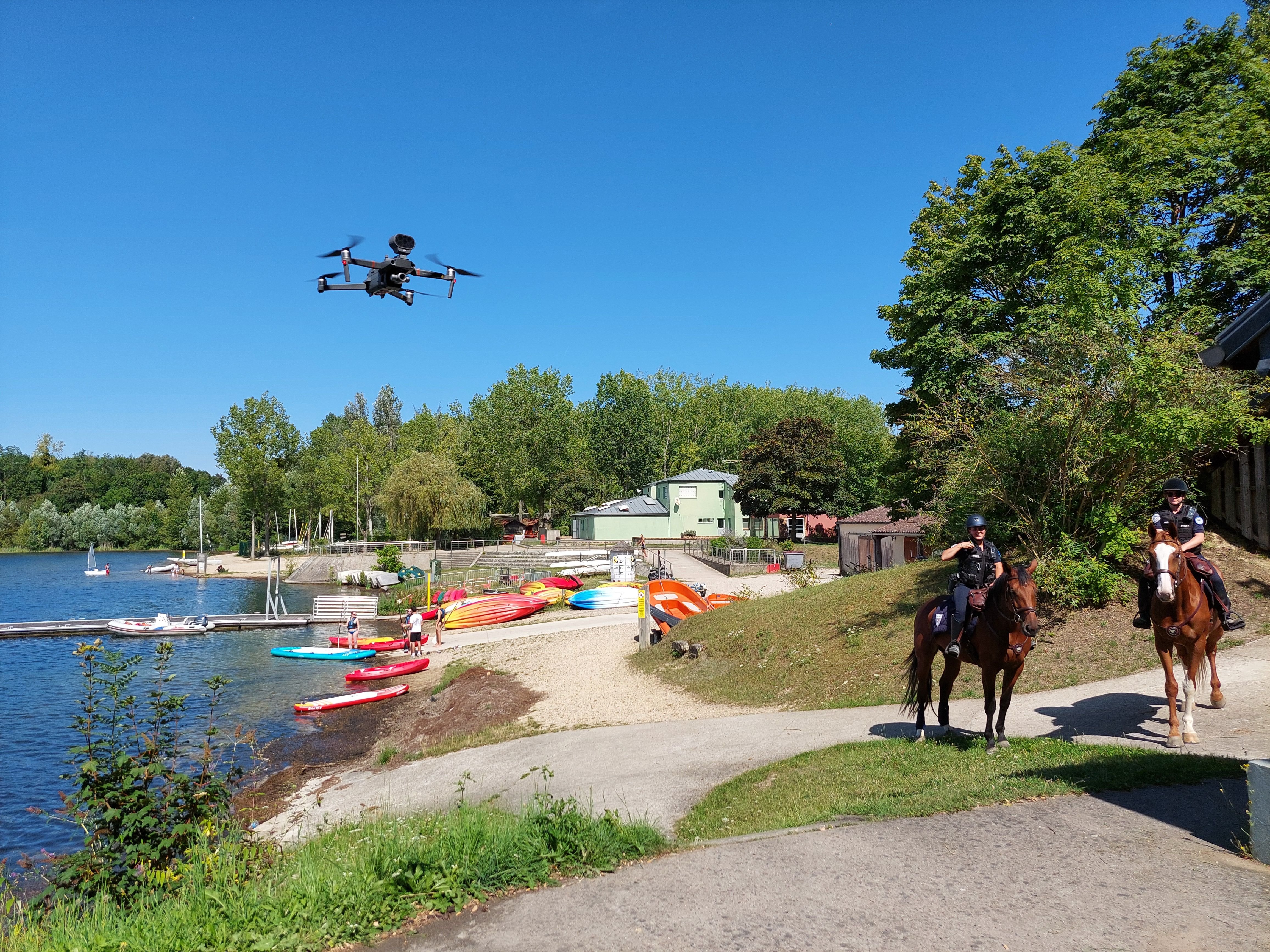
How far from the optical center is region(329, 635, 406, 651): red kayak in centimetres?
3127

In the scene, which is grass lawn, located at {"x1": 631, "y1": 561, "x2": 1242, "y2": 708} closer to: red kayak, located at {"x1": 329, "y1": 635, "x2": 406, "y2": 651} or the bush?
the bush

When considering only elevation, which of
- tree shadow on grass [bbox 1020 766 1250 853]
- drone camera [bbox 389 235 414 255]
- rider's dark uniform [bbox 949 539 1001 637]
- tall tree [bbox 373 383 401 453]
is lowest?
tree shadow on grass [bbox 1020 766 1250 853]

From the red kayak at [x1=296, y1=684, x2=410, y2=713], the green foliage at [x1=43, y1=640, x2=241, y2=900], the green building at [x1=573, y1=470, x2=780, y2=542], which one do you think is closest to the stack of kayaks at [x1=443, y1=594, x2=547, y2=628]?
the red kayak at [x1=296, y1=684, x2=410, y2=713]

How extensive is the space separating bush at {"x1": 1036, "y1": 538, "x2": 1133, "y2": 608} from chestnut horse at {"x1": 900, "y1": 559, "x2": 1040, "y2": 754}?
5.54 metres

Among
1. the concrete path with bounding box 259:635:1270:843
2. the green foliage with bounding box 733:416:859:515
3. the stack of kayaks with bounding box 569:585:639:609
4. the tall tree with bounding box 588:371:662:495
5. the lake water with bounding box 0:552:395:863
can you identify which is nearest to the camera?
the concrete path with bounding box 259:635:1270:843

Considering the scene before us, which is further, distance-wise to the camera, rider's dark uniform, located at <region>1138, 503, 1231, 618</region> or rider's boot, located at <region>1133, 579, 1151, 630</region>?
rider's boot, located at <region>1133, 579, 1151, 630</region>

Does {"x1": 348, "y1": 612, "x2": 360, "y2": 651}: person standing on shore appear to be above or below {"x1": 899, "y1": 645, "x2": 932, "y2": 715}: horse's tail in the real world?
below

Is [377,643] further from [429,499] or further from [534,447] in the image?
[534,447]

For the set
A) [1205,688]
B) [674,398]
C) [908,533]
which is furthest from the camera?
[674,398]

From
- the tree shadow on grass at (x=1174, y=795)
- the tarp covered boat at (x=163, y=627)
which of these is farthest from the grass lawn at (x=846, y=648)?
the tarp covered boat at (x=163, y=627)

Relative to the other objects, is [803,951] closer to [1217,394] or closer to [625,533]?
[1217,394]

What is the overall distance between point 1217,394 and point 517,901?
15.2 m

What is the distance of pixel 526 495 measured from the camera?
89250 millimetres

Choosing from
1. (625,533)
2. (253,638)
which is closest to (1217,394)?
(253,638)
